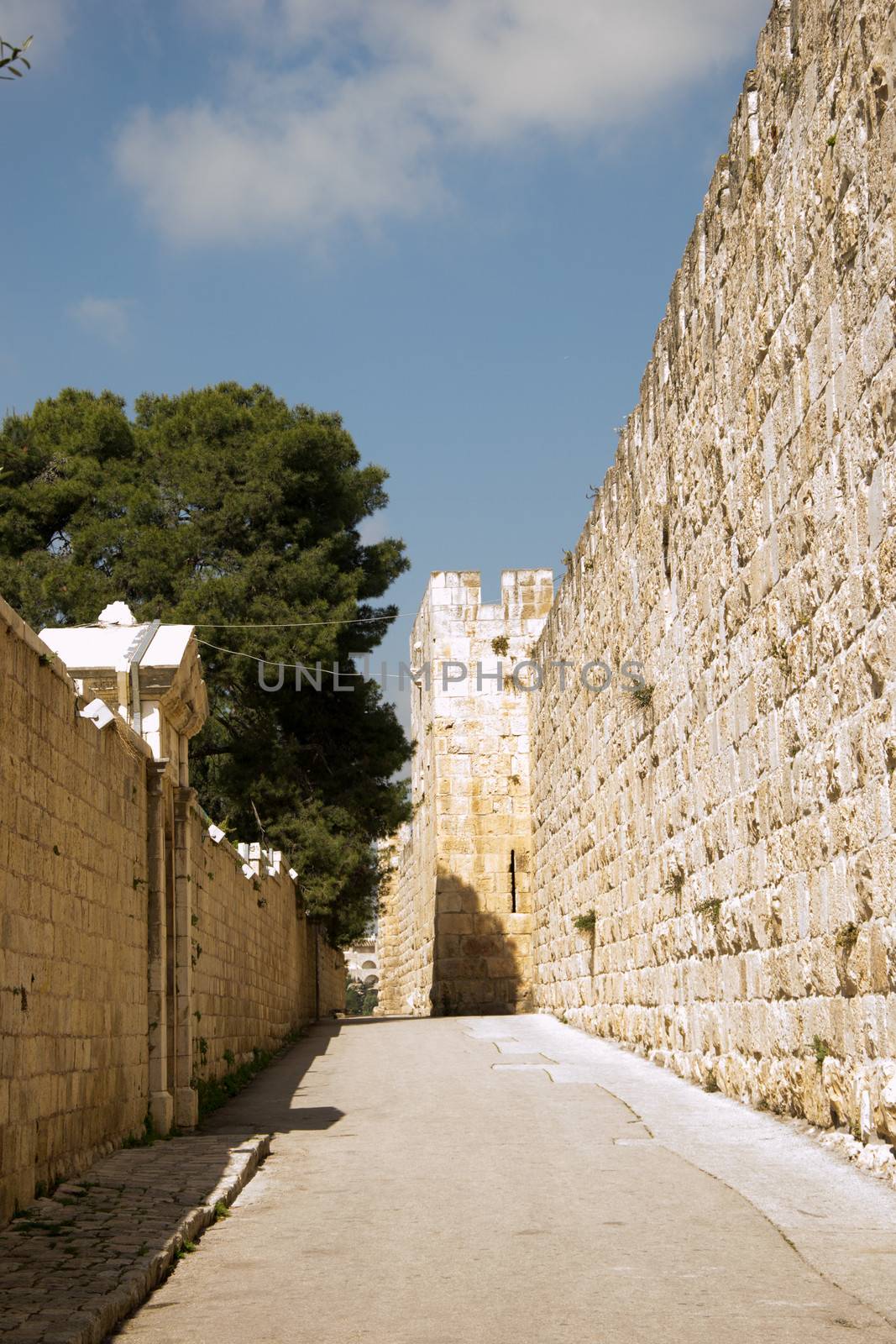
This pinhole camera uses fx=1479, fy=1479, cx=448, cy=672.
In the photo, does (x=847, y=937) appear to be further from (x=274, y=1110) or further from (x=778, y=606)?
(x=274, y=1110)

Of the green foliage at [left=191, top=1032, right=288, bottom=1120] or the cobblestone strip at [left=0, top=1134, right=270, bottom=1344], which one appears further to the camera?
the green foliage at [left=191, top=1032, right=288, bottom=1120]

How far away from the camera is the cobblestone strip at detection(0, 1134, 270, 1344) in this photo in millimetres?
4121

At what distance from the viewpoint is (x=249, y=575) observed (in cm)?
2308

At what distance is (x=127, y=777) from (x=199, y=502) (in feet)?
51.7

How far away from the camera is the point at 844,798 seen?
682 cm

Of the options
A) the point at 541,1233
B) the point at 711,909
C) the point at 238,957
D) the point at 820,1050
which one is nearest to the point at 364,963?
the point at 238,957

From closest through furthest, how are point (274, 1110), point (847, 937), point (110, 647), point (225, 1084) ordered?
point (847, 937), point (110, 647), point (274, 1110), point (225, 1084)

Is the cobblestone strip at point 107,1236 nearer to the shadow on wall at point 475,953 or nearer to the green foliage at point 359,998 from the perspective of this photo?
the shadow on wall at point 475,953

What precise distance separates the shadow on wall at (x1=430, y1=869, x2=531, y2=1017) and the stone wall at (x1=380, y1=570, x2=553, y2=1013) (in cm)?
1

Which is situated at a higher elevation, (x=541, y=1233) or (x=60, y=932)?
(x=60, y=932)

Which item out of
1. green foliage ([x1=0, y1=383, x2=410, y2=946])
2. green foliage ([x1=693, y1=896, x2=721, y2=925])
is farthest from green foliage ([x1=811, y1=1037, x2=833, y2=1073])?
green foliage ([x1=0, y1=383, x2=410, y2=946])

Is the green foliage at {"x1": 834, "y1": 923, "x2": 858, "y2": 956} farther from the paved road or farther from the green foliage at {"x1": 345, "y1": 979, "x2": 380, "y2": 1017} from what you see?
the green foliage at {"x1": 345, "y1": 979, "x2": 380, "y2": 1017}

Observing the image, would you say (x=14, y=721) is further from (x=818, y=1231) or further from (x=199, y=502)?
(x=199, y=502)

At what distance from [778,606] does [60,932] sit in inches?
159
